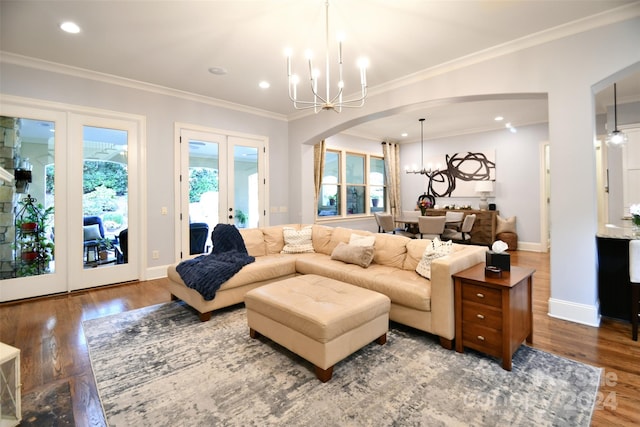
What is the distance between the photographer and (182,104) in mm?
4852

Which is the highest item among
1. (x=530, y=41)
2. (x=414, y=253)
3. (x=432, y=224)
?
(x=530, y=41)

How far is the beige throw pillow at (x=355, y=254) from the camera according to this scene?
342 centimetres

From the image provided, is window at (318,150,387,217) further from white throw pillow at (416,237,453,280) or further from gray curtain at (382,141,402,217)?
white throw pillow at (416,237,453,280)

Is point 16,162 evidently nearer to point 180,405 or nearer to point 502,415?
point 180,405

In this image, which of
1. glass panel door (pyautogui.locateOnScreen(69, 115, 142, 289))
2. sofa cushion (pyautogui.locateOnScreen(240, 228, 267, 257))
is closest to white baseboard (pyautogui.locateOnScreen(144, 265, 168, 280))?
glass panel door (pyautogui.locateOnScreen(69, 115, 142, 289))

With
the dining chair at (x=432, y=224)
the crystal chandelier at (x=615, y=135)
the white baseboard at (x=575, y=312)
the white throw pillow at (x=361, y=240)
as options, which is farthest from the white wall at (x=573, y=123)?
the dining chair at (x=432, y=224)

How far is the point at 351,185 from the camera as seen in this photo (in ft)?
25.9

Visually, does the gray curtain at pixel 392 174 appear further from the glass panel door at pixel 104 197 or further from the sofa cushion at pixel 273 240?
the glass panel door at pixel 104 197

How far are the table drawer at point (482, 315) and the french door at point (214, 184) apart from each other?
415cm

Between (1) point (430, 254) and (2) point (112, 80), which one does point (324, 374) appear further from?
(2) point (112, 80)

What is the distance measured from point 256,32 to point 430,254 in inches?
111

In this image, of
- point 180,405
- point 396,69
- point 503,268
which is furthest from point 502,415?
point 396,69

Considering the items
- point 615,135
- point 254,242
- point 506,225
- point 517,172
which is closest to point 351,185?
point 506,225

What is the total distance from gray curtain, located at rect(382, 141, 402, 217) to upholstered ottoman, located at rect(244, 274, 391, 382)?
20.6 ft
